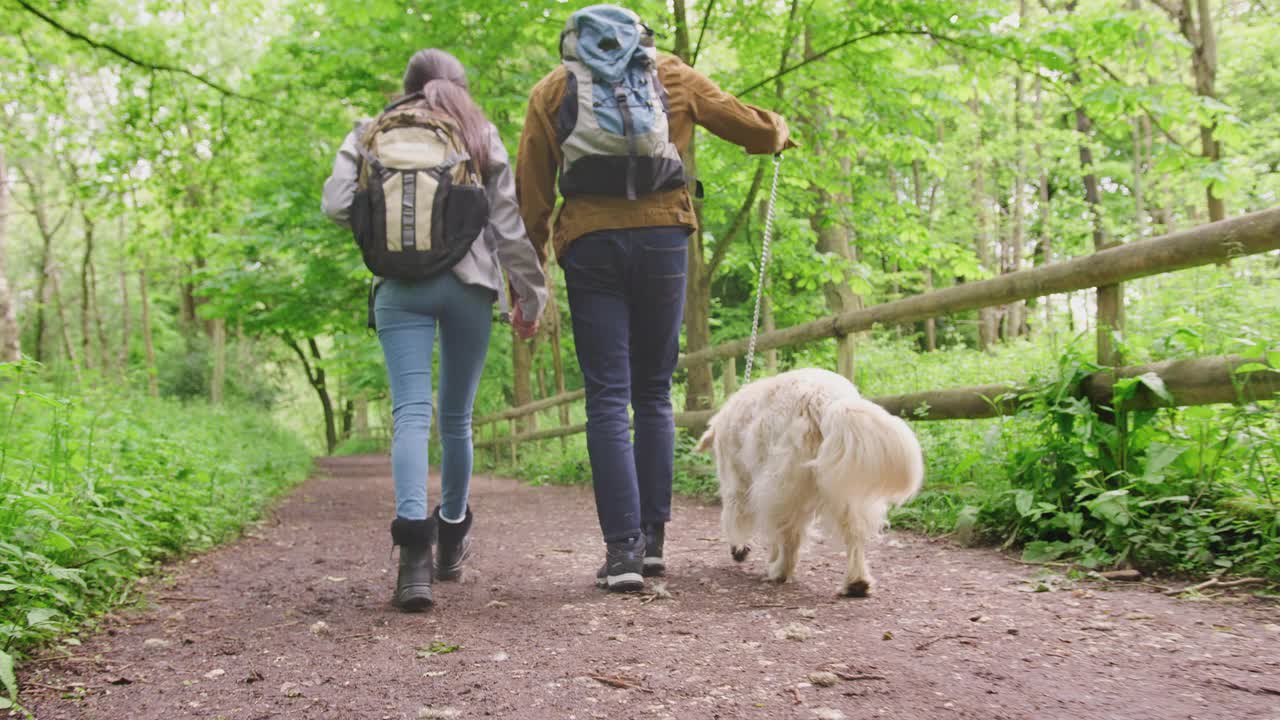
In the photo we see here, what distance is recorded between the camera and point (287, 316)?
43.9 feet

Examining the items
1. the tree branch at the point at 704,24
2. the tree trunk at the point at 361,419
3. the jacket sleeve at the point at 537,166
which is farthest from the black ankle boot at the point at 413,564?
the tree trunk at the point at 361,419

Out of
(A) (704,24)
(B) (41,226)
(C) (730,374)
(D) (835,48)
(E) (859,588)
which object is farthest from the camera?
(B) (41,226)

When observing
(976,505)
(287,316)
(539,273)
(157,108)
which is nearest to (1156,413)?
(976,505)

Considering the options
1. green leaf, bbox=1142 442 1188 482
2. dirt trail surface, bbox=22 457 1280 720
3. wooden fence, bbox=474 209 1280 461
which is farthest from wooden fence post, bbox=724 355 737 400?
green leaf, bbox=1142 442 1188 482

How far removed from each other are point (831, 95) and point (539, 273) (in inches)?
219

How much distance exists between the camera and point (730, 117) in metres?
3.37

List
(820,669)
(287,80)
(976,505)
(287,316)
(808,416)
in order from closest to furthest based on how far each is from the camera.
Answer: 1. (820,669)
2. (808,416)
3. (976,505)
4. (287,80)
5. (287,316)

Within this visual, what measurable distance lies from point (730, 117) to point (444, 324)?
4.76 feet

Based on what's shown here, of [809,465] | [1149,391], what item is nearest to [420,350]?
[809,465]

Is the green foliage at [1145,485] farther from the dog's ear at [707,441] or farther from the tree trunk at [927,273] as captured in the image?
the tree trunk at [927,273]

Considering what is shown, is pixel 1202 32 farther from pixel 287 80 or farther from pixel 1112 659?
pixel 287 80

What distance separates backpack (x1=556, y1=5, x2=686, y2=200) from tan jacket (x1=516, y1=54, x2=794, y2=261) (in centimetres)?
7

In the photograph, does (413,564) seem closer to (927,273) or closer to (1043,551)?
(1043,551)

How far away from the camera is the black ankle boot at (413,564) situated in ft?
9.55
